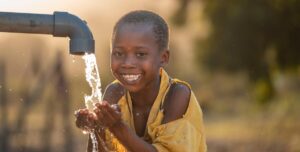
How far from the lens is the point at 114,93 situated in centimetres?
369

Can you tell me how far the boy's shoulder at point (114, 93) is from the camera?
367 centimetres

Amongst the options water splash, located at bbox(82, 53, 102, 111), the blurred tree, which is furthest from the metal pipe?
the blurred tree

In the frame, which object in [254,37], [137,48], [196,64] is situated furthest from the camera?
[196,64]

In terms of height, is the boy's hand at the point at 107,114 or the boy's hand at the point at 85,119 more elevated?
the boy's hand at the point at 107,114

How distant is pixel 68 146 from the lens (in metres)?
7.18

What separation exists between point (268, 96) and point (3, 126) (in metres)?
4.90

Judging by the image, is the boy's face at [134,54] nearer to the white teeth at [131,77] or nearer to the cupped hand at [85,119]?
the white teeth at [131,77]

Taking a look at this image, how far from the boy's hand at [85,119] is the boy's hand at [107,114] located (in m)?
0.08

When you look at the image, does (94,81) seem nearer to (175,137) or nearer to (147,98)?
(147,98)

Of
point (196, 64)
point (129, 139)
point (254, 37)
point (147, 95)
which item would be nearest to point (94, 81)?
point (147, 95)

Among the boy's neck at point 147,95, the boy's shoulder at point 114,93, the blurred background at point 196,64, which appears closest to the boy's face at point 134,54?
the boy's neck at point 147,95

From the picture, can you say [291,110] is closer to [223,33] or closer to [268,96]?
[268,96]

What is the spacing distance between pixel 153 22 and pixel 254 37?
22.2 ft

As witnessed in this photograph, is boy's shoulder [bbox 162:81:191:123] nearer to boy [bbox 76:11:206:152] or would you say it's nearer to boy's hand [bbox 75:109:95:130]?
boy [bbox 76:11:206:152]
